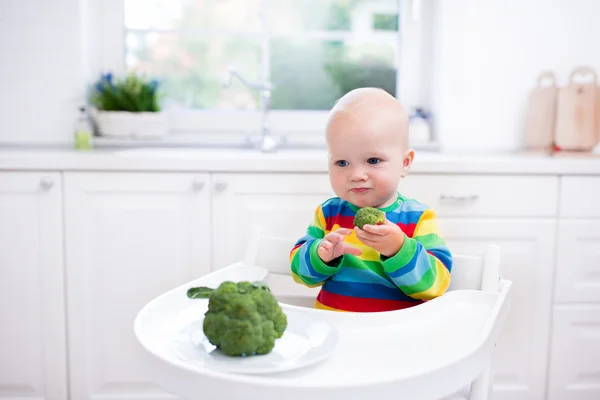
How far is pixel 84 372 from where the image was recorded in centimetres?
217

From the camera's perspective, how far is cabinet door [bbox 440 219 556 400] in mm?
2195

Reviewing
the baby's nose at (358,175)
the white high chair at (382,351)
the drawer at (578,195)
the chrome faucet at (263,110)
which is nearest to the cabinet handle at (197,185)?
the chrome faucet at (263,110)

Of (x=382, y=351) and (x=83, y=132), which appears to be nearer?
(x=382, y=351)

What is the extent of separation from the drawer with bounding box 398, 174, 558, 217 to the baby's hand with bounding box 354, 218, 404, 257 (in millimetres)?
1035

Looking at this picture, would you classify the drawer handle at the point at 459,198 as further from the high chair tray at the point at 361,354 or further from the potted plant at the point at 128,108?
the potted plant at the point at 128,108

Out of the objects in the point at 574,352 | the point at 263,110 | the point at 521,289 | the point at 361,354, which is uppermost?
the point at 263,110

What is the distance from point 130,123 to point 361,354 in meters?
1.81

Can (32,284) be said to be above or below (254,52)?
below

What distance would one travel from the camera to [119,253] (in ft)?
7.02

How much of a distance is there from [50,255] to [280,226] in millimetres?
736

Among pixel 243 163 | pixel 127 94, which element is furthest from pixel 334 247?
pixel 127 94

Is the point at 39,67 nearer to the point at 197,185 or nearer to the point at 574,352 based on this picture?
the point at 197,185

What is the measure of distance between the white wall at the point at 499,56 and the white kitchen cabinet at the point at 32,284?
1.51m

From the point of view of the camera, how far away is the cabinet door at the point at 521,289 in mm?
2195
